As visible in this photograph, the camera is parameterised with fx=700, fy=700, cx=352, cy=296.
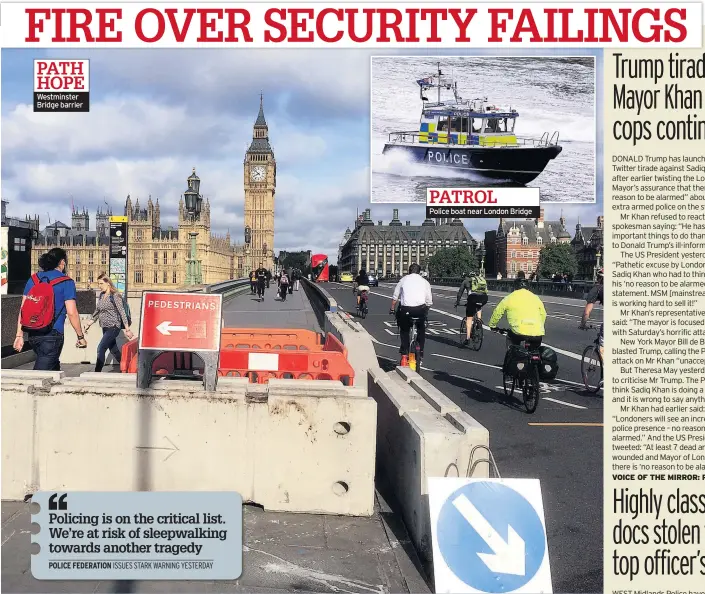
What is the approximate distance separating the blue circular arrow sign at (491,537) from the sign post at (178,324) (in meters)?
2.15

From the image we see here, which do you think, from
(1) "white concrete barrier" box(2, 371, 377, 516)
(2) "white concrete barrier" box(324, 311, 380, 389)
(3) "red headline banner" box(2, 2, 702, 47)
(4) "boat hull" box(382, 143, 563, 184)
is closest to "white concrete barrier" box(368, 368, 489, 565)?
(1) "white concrete barrier" box(2, 371, 377, 516)

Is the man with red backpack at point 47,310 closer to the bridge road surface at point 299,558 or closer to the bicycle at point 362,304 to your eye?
the bridge road surface at point 299,558

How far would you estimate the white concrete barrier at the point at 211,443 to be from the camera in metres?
4.93

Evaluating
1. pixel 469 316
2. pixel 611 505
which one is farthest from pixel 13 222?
pixel 611 505

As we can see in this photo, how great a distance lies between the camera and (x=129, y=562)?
3945mm

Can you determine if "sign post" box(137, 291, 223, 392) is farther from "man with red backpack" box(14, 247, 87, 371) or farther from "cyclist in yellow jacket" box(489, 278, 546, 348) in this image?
"cyclist in yellow jacket" box(489, 278, 546, 348)

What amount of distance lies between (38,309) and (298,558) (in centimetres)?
426

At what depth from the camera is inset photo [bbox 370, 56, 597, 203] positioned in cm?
673

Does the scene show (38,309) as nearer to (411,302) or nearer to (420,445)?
(420,445)

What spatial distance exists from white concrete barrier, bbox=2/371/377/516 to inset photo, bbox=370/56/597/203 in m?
2.72

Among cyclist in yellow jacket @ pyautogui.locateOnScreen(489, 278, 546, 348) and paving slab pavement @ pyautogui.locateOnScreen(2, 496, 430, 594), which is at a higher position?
cyclist in yellow jacket @ pyautogui.locateOnScreen(489, 278, 546, 348)

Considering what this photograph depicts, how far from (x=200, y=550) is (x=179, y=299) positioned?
191 cm

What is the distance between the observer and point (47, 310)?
23.5 feet
